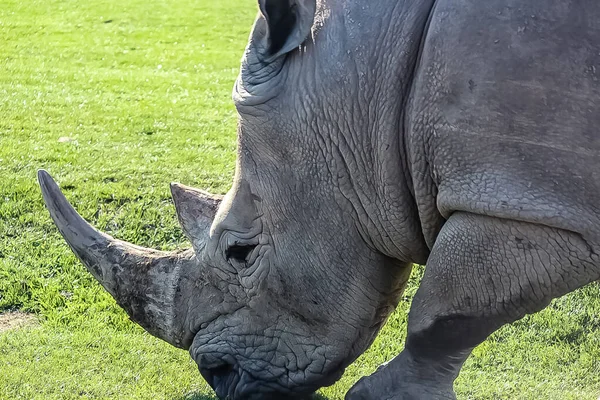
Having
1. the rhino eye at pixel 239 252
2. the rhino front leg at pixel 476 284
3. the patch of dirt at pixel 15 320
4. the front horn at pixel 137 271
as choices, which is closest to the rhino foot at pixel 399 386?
the rhino front leg at pixel 476 284

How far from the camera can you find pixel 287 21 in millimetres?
3049

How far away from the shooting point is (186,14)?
16062 mm

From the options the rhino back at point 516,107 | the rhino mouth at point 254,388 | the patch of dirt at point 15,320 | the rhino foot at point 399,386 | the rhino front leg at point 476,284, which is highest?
the rhino back at point 516,107

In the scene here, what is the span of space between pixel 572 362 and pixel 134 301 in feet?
7.71

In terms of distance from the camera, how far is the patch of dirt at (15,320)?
5.24 meters

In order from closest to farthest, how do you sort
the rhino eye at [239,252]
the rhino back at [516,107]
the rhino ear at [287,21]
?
1. the rhino back at [516,107]
2. the rhino ear at [287,21]
3. the rhino eye at [239,252]

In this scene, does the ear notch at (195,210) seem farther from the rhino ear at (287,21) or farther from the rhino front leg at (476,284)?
the rhino front leg at (476,284)

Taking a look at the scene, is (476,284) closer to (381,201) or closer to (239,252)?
(381,201)

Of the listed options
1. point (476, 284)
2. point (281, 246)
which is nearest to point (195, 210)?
point (281, 246)

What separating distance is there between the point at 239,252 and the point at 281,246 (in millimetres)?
227

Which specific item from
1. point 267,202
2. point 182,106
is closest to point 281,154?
point 267,202

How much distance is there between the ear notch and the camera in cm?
368

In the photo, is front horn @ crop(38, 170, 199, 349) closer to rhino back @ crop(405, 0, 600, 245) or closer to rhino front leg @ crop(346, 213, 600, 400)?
rhino front leg @ crop(346, 213, 600, 400)

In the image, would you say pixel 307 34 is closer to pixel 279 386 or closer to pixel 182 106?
pixel 279 386
